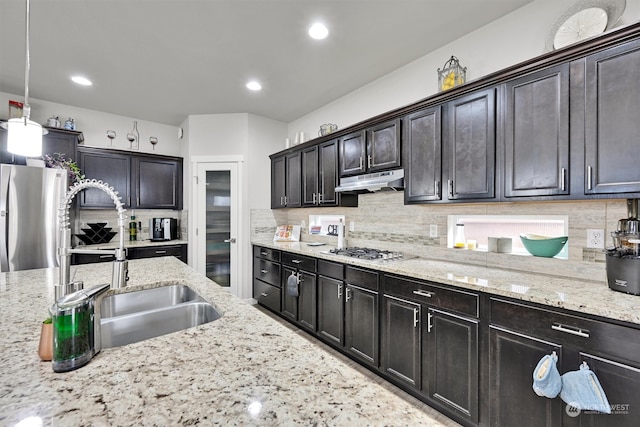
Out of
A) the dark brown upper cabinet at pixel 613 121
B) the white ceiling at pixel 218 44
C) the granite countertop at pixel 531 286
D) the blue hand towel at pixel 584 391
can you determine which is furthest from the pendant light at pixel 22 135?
the dark brown upper cabinet at pixel 613 121

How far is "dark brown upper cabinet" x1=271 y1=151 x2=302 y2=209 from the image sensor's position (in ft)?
12.6

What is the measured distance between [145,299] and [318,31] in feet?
7.76

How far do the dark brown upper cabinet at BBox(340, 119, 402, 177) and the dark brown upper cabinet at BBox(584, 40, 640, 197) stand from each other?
1279 millimetres

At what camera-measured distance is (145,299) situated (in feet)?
5.13

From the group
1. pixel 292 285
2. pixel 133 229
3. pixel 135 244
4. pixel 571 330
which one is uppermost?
pixel 133 229

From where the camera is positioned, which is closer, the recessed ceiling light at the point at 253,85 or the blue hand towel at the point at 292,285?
the blue hand towel at the point at 292,285

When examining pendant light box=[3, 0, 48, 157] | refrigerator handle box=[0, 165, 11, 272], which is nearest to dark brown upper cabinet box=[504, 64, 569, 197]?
pendant light box=[3, 0, 48, 157]

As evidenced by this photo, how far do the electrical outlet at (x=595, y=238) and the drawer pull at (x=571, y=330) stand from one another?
0.75 meters

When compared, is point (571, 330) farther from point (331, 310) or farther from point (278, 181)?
point (278, 181)

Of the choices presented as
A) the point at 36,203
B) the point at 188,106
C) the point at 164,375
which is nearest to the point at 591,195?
the point at 164,375

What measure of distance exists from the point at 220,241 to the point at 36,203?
6.76 ft

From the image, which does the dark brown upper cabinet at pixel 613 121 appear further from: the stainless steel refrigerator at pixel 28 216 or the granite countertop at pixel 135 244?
the granite countertop at pixel 135 244

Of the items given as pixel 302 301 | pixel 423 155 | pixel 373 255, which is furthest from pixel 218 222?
pixel 423 155

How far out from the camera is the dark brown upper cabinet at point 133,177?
3.85 m
